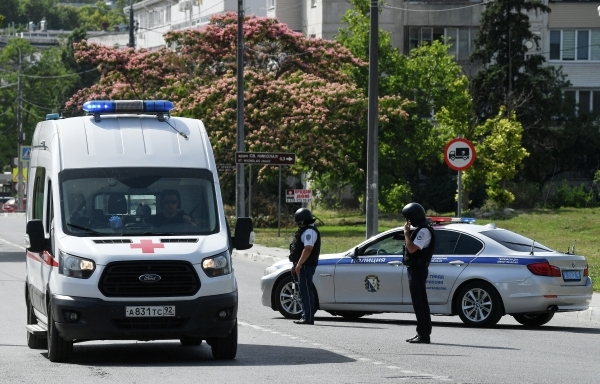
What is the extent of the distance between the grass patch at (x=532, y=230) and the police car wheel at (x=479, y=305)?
29.1ft

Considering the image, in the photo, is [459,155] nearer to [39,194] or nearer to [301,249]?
[301,249]

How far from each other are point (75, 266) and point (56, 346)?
967 millimetres

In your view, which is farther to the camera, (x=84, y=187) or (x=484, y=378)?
(x=84, y=187)

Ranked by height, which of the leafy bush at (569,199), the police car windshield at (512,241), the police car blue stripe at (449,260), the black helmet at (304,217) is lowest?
the leafy bush at (569,199)

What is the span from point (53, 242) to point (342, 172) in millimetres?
35209

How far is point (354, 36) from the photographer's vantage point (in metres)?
57.0

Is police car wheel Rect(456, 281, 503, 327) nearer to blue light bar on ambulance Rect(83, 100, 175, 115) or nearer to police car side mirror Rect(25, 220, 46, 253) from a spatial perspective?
blue light bar on ambulance Rect(83, 100, 175, 115)

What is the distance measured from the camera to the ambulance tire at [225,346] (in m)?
13.1

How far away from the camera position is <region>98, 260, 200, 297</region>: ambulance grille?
40.5 ft

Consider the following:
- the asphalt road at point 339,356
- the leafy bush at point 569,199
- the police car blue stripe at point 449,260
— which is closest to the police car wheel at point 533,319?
the asphalt road at point 339,356

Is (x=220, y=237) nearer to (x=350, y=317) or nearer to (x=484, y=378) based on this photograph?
(x=484, y=378)

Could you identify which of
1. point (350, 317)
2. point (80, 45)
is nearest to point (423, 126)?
point (80, 45)

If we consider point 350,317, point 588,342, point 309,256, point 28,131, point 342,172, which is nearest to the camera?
point 588,342

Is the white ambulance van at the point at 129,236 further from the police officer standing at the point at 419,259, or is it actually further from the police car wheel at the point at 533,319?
the police car wheel at the point at 533,319
